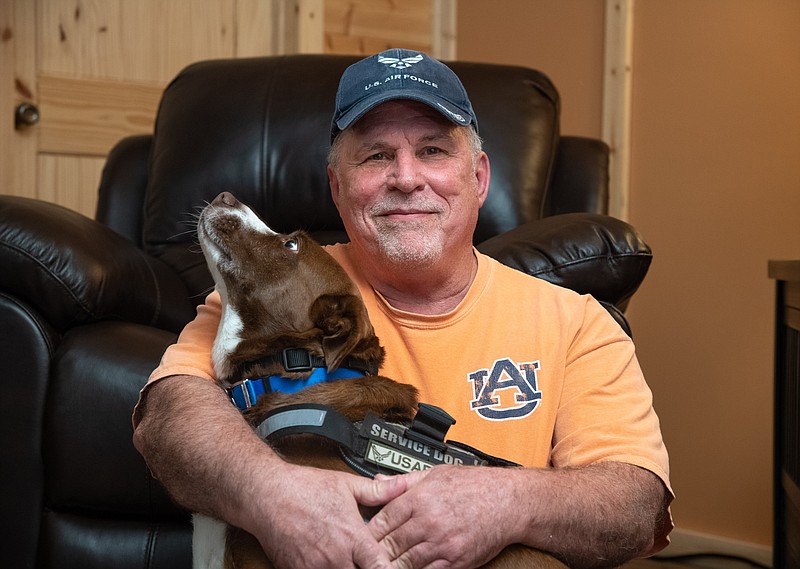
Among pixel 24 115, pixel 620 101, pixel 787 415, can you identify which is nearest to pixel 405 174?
pixel 787 415

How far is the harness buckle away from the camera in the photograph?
163 cm

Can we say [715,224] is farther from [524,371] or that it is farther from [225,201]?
[225,201]

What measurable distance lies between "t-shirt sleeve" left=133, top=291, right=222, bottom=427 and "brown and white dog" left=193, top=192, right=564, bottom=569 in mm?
56

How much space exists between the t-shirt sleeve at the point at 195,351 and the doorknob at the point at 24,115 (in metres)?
2.25

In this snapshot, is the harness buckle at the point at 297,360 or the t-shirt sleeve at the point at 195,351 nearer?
the harness buckle at the point at 297,360

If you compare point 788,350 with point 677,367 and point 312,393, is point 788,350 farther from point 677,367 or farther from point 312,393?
point 312,393

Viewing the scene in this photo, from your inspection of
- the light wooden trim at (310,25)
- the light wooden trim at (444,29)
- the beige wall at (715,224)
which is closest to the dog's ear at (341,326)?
the beige wall at (715,224)

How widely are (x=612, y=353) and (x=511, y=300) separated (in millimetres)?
226

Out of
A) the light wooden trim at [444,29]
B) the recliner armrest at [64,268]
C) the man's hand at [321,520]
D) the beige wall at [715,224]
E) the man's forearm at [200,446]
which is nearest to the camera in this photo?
the man's hand at [321,520]

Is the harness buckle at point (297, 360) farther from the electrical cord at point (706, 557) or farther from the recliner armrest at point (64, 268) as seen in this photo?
the electrical cord at point (706, 557)

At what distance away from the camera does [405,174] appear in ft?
6.01

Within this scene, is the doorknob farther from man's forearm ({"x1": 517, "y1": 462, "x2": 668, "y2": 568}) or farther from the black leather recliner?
man's forearm ({"x1": 517, "y1": 462, "x2": 668, "y2": 568})

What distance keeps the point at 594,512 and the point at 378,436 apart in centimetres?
38

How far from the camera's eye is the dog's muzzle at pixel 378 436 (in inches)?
58.2
